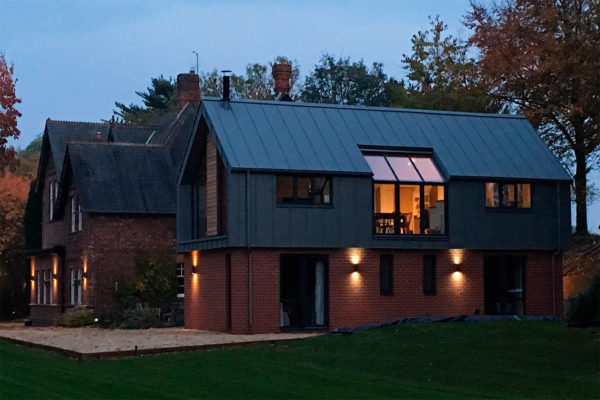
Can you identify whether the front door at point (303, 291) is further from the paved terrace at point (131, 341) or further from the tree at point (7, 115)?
the tree at point (7, 115)

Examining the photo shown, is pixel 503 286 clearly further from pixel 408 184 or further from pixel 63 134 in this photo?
pixel 63 134

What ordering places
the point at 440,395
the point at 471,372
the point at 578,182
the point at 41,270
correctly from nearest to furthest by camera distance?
the point at 440,395
the point at 471,372
the point at 578,182
the point at 41,270

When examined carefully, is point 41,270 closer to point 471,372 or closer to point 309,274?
point 309,274

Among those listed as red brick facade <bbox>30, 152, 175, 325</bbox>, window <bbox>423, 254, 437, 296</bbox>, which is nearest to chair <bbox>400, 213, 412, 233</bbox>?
window <bbox>423, 254, 437, 296</bbox>

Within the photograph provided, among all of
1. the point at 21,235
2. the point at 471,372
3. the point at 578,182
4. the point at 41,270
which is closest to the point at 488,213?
the point at 578,182

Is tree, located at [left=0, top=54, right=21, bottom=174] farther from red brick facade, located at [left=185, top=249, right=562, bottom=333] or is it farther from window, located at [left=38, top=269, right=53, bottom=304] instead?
red brick facade, located at [left=185, top=249, right=562, bottom=333]

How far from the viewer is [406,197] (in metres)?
34.0

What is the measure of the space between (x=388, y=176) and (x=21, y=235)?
97.3 ft

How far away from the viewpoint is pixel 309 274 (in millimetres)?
32969

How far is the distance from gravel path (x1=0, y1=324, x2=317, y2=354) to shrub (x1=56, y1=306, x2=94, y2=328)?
22.0 ft

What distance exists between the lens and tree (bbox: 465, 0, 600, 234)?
4281cm

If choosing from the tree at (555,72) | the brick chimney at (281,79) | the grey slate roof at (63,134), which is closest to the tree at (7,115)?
the grey slate roof at (63,134)

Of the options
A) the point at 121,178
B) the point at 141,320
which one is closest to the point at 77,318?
the point at 141,320

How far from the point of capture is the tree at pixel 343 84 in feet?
271
